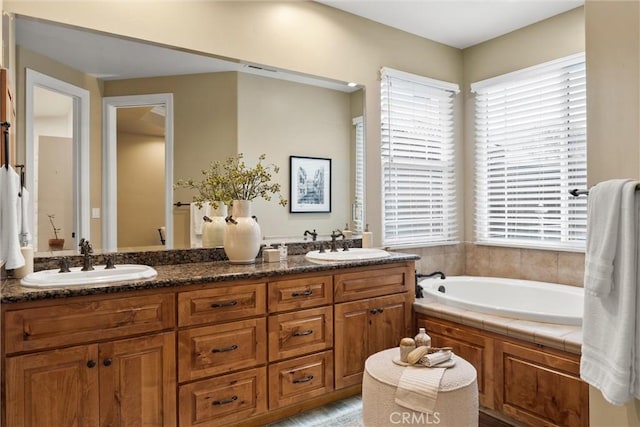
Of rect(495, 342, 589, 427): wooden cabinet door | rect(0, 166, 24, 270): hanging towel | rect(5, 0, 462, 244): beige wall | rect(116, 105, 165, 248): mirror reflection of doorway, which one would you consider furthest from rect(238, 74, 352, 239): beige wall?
rect(495, 342, 589, 427): wooden cabinet door

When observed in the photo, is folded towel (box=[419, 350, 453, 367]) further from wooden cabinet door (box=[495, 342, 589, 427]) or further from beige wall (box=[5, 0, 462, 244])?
beige wall (box=[5, 0, 462, 244])

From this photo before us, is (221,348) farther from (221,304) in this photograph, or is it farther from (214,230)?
(214,230)

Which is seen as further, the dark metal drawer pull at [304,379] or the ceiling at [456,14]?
the ceiling at [456,14]

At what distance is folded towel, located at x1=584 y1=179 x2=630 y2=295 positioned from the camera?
1.33 metres

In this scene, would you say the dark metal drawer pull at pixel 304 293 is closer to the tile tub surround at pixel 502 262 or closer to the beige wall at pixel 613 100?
the tile tub surround at pixel 502 262

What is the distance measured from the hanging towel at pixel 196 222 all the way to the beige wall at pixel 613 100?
2057 millimetres

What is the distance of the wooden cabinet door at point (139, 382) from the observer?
1.83 metres

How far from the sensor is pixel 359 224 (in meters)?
3.30

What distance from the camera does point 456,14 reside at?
129 inches

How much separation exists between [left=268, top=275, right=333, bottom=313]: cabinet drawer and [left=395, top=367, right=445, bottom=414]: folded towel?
0.78 metres

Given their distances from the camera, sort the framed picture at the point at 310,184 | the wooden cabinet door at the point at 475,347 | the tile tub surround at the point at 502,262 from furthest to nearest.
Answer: the tile tub surround at the point at 502,262, the framed picture at the point at 310,184, the wooden cabinet door at the point at 475,347

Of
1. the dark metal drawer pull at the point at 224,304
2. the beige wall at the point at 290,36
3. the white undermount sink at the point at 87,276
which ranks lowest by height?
the dark metal drawer pull at the point at 224,304

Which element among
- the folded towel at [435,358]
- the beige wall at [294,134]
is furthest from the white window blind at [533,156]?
the folded towel at [435,358]

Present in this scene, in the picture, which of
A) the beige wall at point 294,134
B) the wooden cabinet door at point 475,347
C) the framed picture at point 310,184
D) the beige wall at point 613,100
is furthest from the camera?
the framed picture at point 310,184
